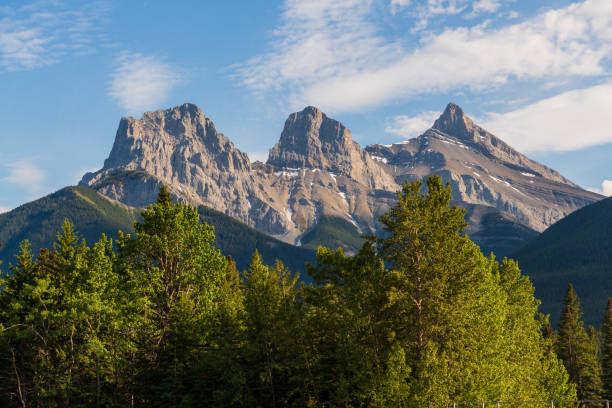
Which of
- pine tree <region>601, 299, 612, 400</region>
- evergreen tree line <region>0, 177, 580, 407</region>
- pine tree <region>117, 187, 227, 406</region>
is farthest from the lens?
pine tree <region>601, 299, 612, 400</region>

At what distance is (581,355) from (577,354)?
59 centimetres

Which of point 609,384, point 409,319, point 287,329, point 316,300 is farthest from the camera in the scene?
point 609,384

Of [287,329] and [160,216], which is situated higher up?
[160,216]

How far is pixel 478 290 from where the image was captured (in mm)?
35438

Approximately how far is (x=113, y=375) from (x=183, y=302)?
24.3 ft

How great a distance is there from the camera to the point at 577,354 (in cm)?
7769

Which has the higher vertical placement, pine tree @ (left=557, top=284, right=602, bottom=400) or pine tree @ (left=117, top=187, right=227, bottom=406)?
pine tree @ (left=117, top=187, right=227, bottom=406)

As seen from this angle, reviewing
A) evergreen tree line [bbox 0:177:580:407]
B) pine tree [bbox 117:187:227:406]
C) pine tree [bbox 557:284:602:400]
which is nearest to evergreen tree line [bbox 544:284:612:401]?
pine tree [bbox 557:284:602:400]

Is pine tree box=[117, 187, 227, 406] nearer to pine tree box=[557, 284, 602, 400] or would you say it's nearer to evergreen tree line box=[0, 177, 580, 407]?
evergreen tree line box=[0, 177, 580, 407]

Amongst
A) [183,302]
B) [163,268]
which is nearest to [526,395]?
[183,302]

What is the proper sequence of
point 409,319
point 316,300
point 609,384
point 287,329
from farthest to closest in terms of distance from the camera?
point 609,384 → point 316,300 → point 287,329 → point 409,319

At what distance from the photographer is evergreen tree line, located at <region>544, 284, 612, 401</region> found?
247 ft

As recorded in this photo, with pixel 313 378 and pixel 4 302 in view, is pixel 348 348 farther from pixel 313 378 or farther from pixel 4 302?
pixel 4 302

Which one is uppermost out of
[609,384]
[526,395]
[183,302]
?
[183,302]
